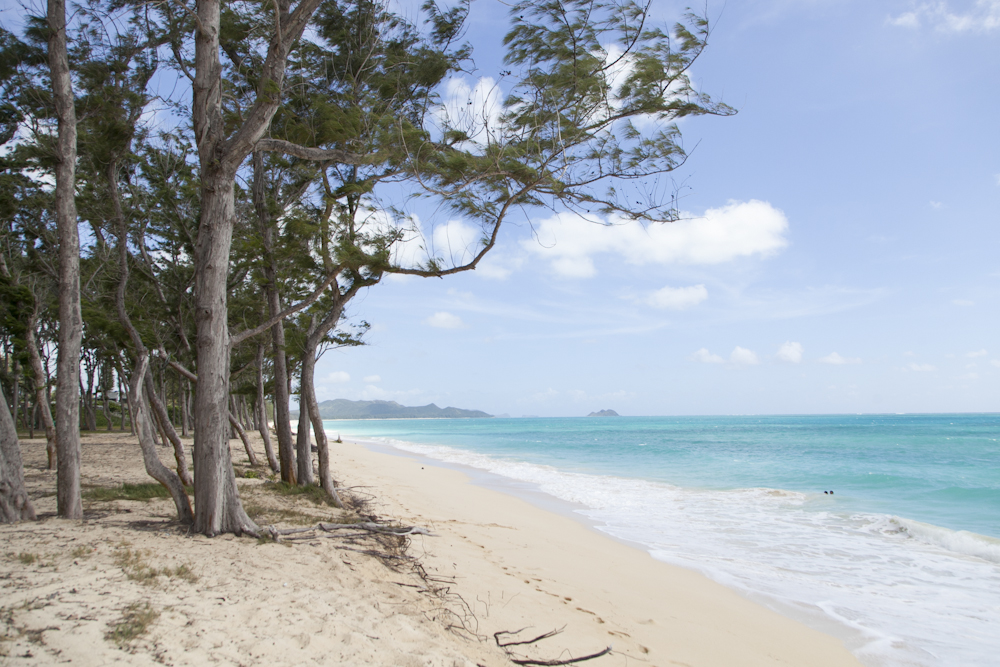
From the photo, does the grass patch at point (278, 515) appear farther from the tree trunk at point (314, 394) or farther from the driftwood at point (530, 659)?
the driftwood at point (530, 659)

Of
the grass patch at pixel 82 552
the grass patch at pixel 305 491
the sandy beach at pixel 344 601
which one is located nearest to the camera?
the sandy beach at pixel 344 601

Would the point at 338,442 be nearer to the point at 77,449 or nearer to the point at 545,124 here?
the point at 77,449

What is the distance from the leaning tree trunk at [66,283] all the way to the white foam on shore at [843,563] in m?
6.66

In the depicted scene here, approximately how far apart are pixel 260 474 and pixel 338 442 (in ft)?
62.0

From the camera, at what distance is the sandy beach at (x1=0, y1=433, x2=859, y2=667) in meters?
2.84

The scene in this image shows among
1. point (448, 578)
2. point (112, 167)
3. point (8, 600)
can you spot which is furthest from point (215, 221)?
point (112, 167)

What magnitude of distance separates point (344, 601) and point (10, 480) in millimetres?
3823

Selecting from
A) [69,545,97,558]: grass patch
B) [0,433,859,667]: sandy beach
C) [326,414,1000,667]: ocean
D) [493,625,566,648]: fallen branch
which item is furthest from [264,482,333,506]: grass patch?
[493,625,566,648]: fallen branch

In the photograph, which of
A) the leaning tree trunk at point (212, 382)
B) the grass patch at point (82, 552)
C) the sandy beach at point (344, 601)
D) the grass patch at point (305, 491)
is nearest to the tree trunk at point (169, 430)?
the sandy beach at point (344, 601)

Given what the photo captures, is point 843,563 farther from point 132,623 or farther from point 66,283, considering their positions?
point 66,283

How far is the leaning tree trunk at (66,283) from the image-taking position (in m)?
5.55

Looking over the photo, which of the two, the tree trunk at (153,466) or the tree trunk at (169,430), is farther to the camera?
the tree trunk at (169,430)

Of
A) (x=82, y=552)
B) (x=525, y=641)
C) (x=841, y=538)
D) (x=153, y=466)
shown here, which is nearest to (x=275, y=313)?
(x=153, y=466)

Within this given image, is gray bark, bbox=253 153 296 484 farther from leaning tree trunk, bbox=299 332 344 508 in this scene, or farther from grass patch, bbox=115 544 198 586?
grass patch, bbox=115 544 198 586
